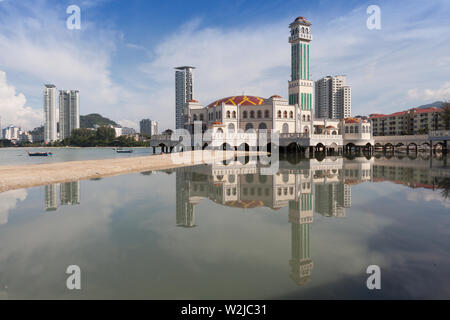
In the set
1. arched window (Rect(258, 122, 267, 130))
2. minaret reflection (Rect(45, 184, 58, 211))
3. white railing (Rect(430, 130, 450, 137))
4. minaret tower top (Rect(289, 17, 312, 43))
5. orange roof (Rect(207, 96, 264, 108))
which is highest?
minaret tower top (Rect(289, 17, 312, 43))

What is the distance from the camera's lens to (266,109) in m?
61.7

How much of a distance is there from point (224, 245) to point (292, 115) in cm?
5859

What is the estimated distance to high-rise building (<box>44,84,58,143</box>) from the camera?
194m

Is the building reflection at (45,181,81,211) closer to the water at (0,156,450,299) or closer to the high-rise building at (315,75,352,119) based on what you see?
the water at (0,156,450,299)

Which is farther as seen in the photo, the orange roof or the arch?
the orange roof

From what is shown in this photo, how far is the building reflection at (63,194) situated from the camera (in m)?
13.4

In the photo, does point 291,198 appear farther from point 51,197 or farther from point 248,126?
point 248,126

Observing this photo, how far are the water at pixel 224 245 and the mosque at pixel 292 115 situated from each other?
42318mm

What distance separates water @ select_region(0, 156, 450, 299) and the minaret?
54399 mm

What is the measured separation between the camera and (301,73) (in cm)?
6675

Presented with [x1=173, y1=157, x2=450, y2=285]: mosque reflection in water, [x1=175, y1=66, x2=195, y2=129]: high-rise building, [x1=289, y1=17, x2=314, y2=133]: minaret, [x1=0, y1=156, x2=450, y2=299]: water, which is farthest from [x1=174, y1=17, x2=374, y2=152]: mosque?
[x1=175, y1=66, x2=195, y2=129]: high-rise building

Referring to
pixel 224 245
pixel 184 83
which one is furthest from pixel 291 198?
pixel 184 83

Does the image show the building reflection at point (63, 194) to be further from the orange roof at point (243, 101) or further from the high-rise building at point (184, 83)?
the high-rise building at point (184, 83)
